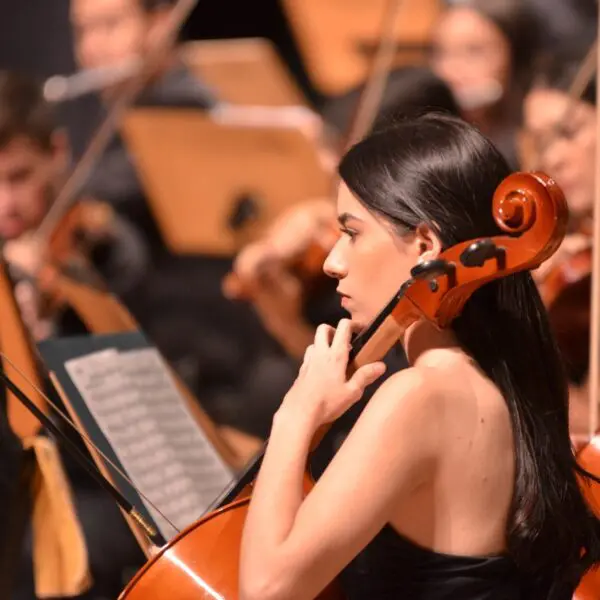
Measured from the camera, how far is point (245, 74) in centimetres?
297

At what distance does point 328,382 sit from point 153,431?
500 millimetres

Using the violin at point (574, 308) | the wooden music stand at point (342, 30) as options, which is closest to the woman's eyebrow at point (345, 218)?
the violin at point (574, 308)

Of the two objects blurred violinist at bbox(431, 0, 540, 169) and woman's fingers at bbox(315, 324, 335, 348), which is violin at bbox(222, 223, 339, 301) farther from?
woman's fingers at bbox(315, 324, 335, 348)

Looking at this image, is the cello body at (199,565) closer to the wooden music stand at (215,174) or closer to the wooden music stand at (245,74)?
the wooden music stand at (215,174)

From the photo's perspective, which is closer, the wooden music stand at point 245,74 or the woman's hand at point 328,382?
the woman's hand at point 328,382

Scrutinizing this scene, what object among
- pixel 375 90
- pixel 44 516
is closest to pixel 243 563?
pixel 44 516

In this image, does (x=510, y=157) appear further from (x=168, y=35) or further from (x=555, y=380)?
(x=555, y=380)

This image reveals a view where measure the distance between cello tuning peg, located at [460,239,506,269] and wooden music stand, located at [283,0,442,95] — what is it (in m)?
2.43

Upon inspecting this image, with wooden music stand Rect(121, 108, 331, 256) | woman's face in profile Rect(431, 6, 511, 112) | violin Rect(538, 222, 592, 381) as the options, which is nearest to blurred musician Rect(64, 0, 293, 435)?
wooden music stand Rect(121, 108, 331, 256)

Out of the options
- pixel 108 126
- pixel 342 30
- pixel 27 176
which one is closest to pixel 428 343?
pixel 27 176

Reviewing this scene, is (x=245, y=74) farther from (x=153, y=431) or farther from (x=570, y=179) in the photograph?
(x=153, y=431)

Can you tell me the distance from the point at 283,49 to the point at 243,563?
305 cm

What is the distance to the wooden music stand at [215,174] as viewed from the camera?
2.83 meters

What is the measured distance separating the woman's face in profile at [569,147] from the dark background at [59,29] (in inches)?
61.9
